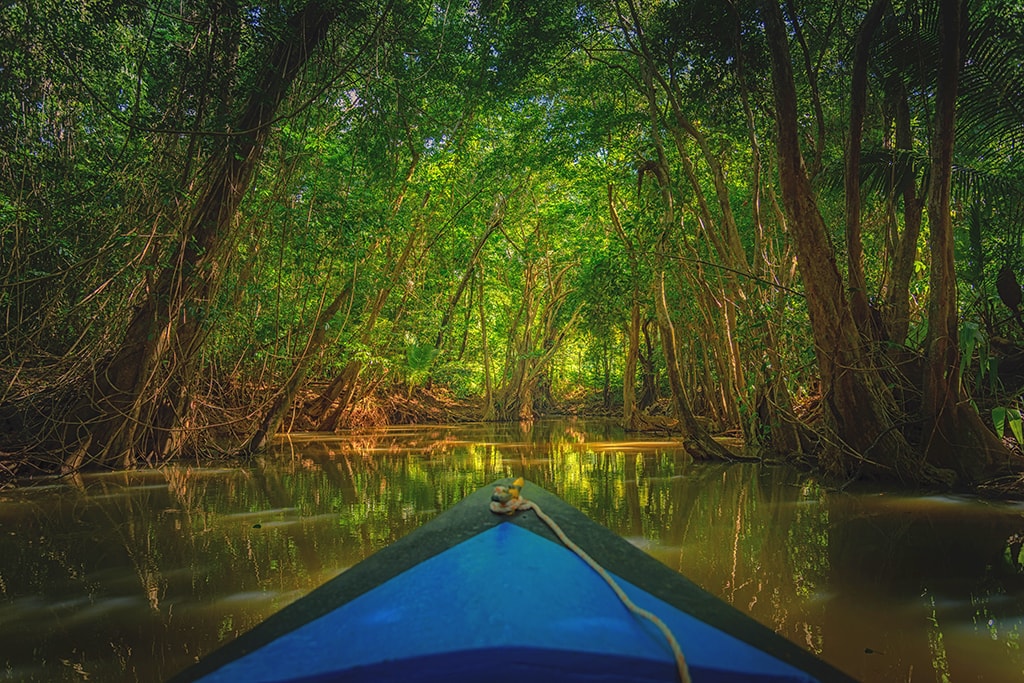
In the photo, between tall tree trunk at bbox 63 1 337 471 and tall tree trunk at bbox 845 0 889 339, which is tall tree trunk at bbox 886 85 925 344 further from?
tall tree trunk at bbox 63 1 337 471

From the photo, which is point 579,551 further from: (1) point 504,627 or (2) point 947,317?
(2) point 947,317

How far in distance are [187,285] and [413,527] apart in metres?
3.82

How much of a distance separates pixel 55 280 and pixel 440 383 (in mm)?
15040

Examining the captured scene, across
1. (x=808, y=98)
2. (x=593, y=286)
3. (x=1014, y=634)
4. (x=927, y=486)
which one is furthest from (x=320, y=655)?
(x=593, y=286)

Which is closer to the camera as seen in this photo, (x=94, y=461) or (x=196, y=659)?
(x=196, y=659)

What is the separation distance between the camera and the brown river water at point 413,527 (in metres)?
2.04

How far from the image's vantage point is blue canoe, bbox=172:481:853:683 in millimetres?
1180

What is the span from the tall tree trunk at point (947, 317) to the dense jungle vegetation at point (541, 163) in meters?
0.02

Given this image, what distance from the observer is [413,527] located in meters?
3.78

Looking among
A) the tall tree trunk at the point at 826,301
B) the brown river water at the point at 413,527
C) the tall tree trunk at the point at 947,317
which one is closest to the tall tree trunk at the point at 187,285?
the brown river water at the point at 413,527

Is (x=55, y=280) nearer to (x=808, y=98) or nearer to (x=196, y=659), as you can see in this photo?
(x=196, y=659)

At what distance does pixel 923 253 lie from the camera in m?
9.27

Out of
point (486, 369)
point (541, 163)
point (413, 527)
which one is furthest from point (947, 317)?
point (486, 369)

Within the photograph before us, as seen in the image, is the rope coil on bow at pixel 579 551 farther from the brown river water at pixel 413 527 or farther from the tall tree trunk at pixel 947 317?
the tall tree trunk at pixel 947 317
